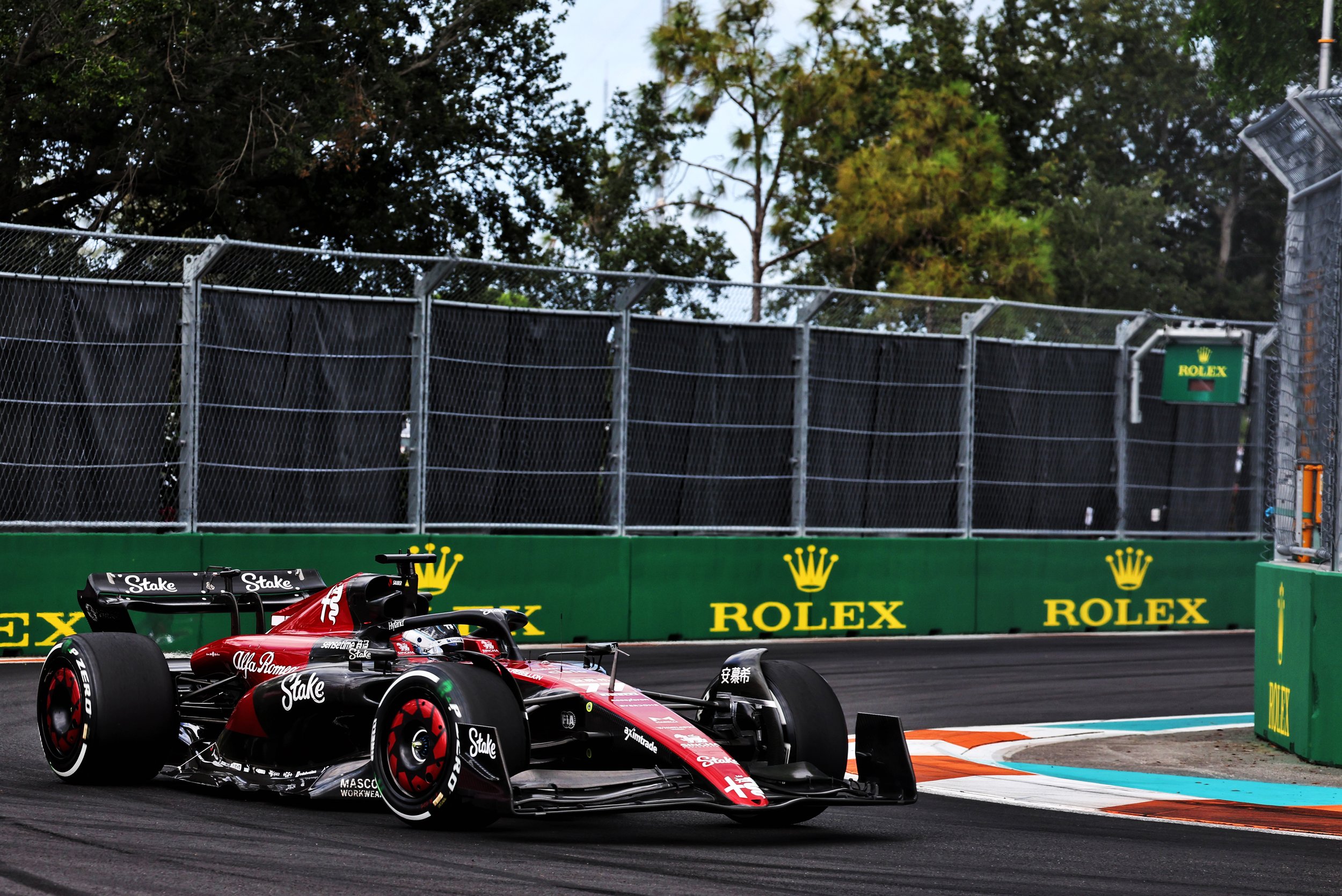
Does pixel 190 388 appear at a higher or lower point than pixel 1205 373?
lower

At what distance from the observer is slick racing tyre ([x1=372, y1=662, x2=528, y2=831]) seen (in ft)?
21.1

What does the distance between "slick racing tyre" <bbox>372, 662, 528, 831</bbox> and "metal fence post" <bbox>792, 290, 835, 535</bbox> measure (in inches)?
421

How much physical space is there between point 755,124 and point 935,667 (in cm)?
2068

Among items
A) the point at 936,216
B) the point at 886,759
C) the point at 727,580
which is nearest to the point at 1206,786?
the point at 886,759

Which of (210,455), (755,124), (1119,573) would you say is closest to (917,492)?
(1119,573)

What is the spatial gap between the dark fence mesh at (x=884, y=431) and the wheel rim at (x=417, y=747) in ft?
36.3

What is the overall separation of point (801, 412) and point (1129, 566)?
4.51 m

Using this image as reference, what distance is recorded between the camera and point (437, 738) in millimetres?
6547

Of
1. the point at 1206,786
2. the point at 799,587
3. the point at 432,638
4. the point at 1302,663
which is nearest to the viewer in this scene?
Answer: the point at 432,638

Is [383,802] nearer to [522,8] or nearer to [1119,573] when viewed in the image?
[1119,573]

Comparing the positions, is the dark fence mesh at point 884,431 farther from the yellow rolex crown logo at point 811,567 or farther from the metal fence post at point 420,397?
the metal fence post at point 420,397

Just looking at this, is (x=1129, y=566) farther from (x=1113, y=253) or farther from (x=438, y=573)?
(x=1113, y=253)

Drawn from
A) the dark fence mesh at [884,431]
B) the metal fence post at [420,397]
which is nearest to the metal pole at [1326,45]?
the dark fence mesh at [884,431]

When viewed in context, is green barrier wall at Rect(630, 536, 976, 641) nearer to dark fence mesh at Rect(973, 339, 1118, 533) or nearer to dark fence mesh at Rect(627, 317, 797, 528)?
dark fence mesh at Rect(627, 317, 797, 528)
